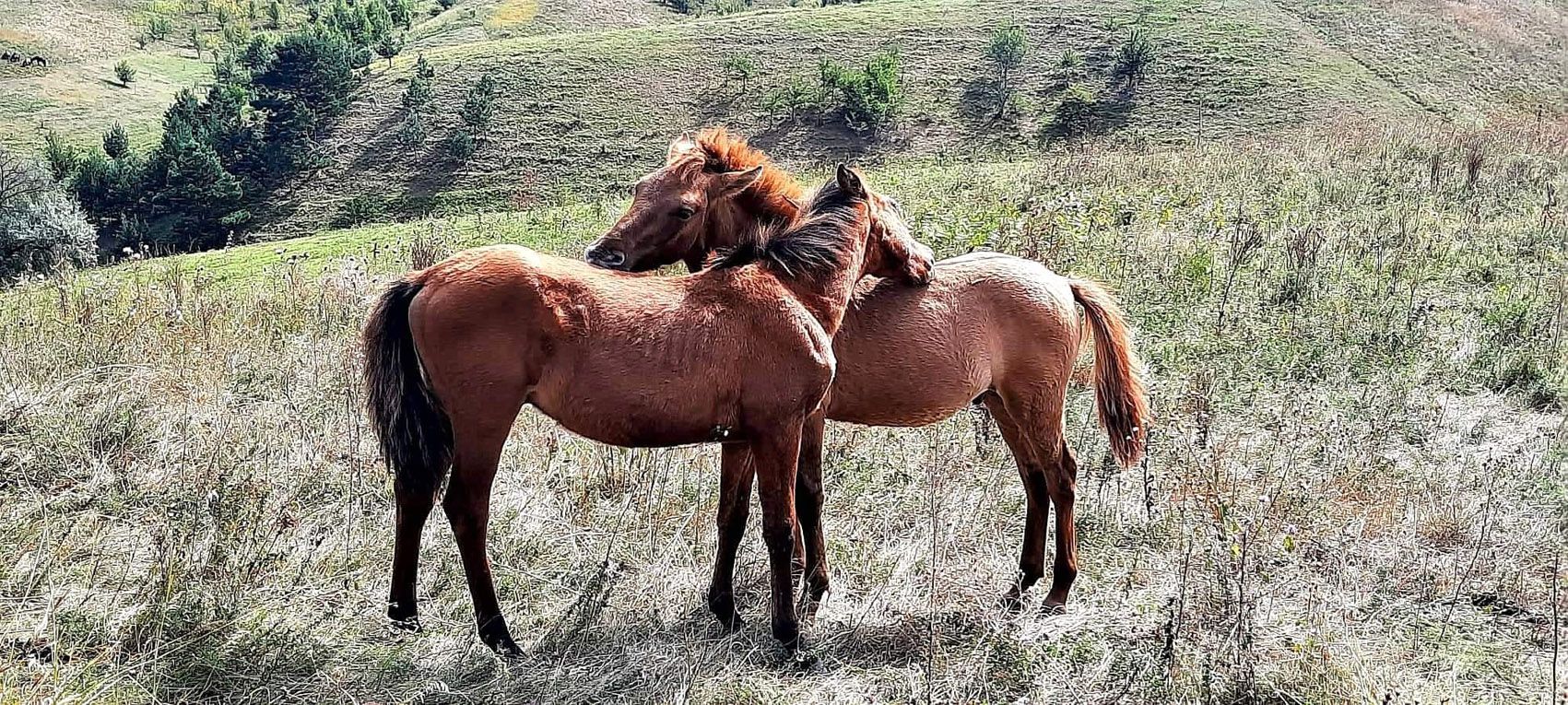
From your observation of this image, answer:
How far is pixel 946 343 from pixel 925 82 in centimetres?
3747

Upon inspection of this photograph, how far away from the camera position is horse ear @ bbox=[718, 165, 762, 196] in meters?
4.36

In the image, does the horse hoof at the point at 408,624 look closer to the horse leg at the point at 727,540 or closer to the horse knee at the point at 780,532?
the horse leg at the point at 727,540

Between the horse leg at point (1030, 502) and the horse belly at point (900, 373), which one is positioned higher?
the horse belly at point (900, 373)

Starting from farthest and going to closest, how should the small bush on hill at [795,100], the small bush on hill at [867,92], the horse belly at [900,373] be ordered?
the small bush on hill at [795,100] < the small bush on hill at [867,92] < the horse belly at [900,373]

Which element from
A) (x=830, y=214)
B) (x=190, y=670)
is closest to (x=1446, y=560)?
(x=830, y=214)

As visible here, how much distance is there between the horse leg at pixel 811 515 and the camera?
3.96 metres

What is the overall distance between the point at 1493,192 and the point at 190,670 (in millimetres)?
14567

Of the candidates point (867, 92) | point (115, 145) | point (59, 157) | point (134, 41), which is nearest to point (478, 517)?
point (867, 92)

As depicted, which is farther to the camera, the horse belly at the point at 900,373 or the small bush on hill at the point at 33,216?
the small bush on hill at the point at 33,216

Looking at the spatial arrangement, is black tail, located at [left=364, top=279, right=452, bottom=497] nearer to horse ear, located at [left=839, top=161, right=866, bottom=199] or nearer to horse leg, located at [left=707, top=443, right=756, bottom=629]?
horse leg, located at [left=707, top=443, right=756, bottom=629]

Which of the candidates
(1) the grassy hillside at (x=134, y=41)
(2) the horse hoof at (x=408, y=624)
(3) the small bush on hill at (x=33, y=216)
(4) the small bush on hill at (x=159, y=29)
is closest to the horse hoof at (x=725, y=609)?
(2) the horse hoof at (x=408, y=624)

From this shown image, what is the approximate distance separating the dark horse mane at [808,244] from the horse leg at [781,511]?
0.68m

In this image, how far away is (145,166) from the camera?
37.2 m

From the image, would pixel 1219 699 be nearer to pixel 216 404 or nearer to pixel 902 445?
pixel 902 445
